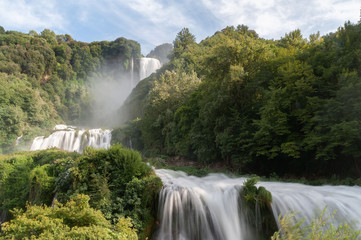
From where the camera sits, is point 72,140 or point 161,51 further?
point 161,51

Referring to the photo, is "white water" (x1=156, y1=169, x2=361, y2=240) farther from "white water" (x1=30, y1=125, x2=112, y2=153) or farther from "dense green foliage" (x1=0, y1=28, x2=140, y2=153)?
"dense green foliage" (x1=0, y1=28, x2=140, y2=153)

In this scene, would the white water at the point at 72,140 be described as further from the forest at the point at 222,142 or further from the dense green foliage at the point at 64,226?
the dense green foliage at the point at 64,226

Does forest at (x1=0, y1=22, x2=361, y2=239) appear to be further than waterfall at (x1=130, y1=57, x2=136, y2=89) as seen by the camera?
No

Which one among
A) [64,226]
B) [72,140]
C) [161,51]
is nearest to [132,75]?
[161,51]

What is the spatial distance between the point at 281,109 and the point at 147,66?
221 ft

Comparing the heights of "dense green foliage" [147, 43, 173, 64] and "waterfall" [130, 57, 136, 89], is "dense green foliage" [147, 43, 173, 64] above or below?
above

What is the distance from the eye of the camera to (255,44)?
17328 mm

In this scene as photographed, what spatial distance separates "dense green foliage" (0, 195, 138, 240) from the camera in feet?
16.4

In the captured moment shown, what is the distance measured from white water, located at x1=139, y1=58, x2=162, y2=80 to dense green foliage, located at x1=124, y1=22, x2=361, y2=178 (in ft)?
179

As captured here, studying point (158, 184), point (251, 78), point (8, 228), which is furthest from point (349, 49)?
point (8, 228)

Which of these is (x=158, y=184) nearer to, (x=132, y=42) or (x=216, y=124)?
(x=216, y=124)

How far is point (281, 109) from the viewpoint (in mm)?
13867

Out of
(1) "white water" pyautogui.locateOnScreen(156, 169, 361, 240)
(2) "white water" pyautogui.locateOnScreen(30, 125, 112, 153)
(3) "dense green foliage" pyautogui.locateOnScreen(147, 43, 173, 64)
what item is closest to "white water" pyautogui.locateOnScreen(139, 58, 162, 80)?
(3) "dense green foliage" pyautogui.locateOnScreen(147, 43, 173, 64)

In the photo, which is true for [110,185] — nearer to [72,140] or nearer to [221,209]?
[221,209]
